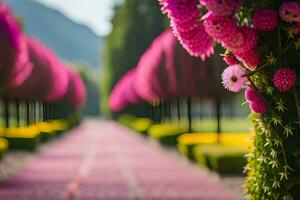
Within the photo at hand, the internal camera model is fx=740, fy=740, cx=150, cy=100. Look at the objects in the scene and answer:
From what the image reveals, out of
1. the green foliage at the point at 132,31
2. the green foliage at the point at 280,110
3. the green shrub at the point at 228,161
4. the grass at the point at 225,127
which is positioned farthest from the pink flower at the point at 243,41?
the green foliage at the point at 132,31

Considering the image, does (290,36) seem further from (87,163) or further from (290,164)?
(87,163)

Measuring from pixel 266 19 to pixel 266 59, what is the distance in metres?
0.35

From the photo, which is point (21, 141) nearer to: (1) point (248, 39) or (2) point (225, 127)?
(1) point (248, 39)

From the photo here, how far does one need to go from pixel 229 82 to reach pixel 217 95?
20.4m

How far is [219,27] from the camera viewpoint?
472 centimetres

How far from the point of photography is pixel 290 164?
4988 mm

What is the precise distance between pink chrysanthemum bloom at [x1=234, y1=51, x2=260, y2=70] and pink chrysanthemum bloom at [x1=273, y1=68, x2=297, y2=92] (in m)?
0.21

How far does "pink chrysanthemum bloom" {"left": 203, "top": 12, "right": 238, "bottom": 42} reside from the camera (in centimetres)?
473

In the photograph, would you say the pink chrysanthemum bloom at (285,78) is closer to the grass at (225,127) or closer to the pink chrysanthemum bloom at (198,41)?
the pink chrysanthemum bloom at (198,41)

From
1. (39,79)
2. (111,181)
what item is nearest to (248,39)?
(111,181)

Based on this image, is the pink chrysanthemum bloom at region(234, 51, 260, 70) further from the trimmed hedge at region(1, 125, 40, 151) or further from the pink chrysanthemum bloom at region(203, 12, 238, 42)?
the trimmed hedge at region(1, 125, 40, 151)

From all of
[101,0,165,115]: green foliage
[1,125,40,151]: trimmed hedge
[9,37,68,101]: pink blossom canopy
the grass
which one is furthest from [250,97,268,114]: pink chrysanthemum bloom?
[101,0,165,115]: green foliage

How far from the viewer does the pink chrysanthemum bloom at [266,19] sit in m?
4.79

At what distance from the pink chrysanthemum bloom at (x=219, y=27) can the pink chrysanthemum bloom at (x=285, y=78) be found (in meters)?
0.41
